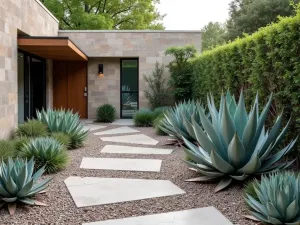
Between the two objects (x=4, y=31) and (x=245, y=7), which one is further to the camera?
(x=245, y=7)

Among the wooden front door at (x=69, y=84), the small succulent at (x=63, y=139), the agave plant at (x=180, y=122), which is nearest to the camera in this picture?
the small succulent at (x=63, y=139)

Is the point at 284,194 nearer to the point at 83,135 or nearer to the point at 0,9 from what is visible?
the point at 83,135

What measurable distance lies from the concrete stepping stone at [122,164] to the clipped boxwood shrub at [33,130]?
156 cm

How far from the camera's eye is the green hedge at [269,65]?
4.09m

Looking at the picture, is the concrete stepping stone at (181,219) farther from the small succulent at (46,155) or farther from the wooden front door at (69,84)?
the wooden front door at (69,84)

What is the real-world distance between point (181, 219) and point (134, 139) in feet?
16.0

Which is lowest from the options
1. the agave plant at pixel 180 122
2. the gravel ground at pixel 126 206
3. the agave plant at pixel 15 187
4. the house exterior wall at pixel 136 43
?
the gravel ground at pixel 126 206

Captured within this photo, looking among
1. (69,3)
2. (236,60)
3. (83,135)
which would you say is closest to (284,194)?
(236,60)

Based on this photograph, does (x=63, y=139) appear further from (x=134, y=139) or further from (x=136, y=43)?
(x=136, y=43)

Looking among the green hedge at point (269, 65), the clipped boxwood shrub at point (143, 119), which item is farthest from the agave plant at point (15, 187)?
the clipped boxwood shrub at point (143, 119)

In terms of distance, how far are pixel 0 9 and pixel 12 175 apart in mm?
4290

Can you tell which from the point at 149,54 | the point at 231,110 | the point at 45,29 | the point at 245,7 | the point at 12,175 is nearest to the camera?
the point at 12,175

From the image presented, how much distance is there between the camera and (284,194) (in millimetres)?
2688

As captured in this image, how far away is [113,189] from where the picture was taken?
3984 millimetres
